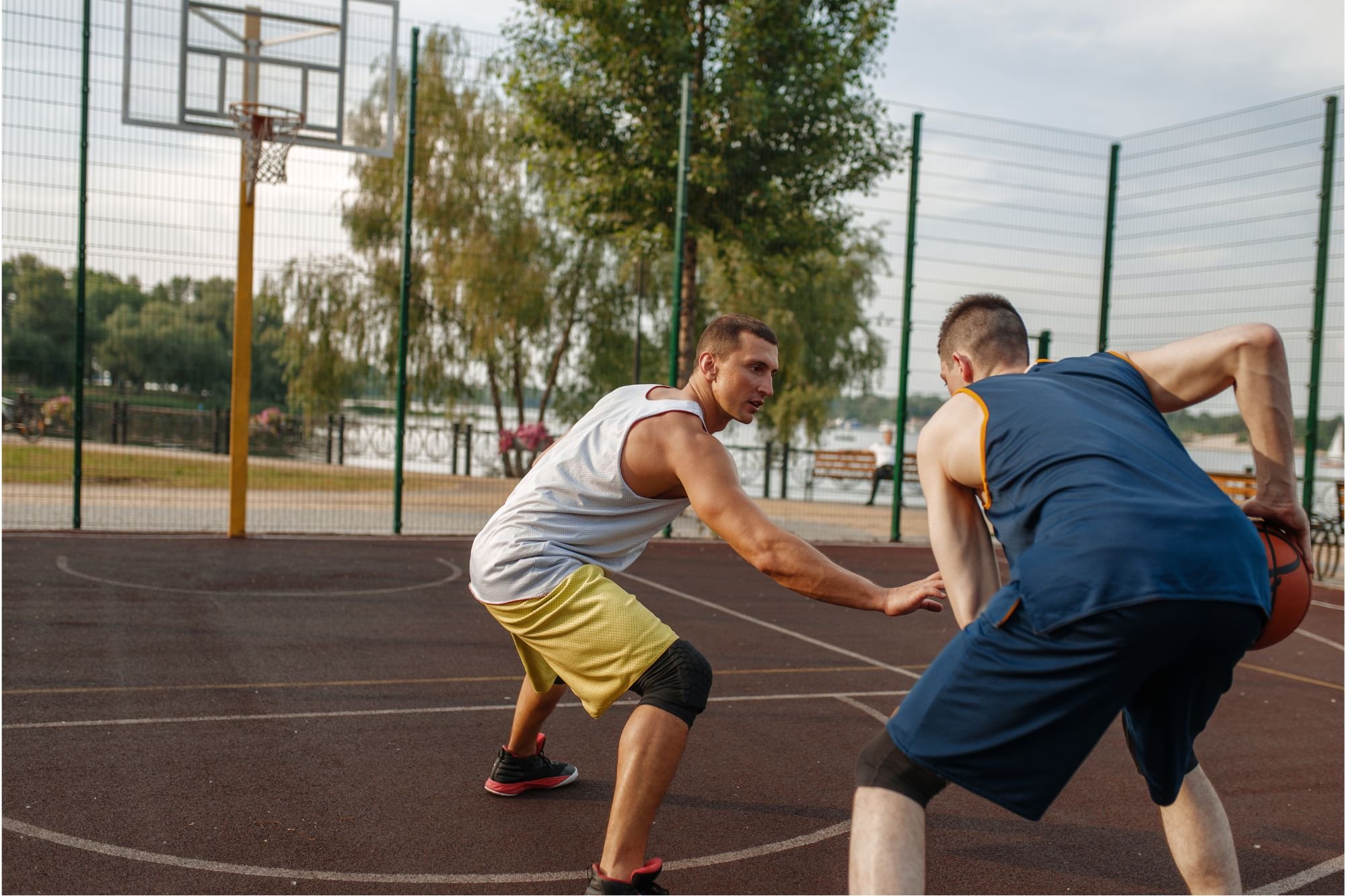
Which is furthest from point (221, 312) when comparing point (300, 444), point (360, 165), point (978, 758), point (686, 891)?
point (978, 758)

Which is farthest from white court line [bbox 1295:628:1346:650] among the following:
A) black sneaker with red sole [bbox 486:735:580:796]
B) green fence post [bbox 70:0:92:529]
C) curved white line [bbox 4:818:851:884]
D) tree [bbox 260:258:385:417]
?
tree [bbox 260:258:385:417]

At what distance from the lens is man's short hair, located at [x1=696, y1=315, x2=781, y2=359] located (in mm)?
3406

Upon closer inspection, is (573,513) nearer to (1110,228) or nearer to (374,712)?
(374,712)

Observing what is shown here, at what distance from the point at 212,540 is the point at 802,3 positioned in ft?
28.4

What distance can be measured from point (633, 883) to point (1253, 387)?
196cm

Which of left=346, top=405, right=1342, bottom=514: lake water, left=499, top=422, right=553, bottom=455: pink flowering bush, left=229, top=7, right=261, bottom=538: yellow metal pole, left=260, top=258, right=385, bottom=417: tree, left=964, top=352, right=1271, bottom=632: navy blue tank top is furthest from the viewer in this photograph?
left=499, top=422, right=553, bottom=455: pink flowering bush

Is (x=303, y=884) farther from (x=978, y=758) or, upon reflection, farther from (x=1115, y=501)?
(x=1115, y=501)

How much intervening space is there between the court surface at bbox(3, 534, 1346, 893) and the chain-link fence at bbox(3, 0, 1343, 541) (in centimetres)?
389

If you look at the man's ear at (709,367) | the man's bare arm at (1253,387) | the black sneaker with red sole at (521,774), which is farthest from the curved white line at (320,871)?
the man's bare arm at (1253,387)

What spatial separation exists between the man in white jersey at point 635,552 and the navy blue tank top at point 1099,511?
0.56 m

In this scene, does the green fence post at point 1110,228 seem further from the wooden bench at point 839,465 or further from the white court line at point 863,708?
the white court line at point 863,708

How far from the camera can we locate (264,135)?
1045cm

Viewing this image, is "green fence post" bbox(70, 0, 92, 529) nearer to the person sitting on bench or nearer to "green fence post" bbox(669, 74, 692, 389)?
"green fence post" bbox(669, 74, 692, 389)

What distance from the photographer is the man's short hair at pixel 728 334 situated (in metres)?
3.41
